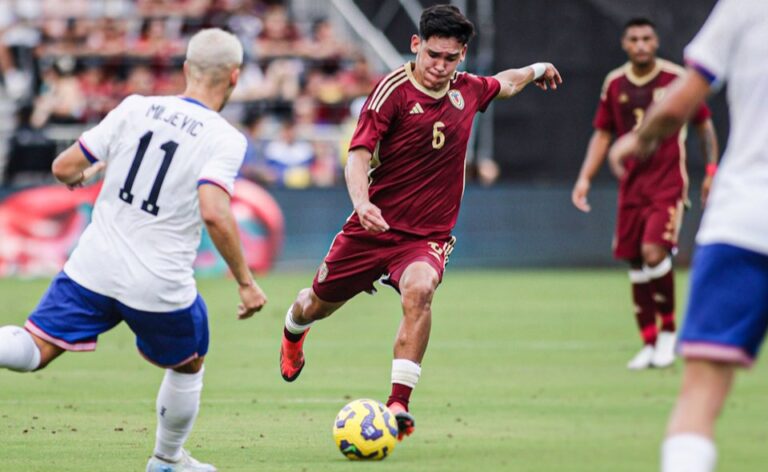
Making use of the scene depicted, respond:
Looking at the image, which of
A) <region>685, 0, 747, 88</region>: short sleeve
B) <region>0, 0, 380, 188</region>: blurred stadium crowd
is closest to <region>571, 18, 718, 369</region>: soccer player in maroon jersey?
<region>685, 0, 747, 88</region>: short sleeve

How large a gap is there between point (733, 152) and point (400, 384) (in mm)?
3259

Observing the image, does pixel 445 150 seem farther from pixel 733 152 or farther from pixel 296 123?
pixel 296 123

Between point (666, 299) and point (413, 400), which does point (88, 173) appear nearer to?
point (413, 400)

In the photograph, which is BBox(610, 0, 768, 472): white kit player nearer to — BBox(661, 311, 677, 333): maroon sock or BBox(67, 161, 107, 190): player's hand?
BBox(67, 161, 107, 190): player's hand

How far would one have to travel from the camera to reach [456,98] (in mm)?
8695

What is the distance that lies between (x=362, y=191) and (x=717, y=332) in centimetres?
352

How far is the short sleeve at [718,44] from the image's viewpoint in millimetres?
4832

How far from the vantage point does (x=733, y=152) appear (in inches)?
196

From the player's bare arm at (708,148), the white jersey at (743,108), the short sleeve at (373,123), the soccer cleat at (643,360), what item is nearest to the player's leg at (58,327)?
the short sleeve at (373,123)

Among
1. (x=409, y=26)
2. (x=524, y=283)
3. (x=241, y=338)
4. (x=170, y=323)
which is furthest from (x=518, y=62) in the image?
(x=170, y=323)

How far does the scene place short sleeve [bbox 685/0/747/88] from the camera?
4.83 m

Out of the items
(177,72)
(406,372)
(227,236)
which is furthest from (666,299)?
(177,72)

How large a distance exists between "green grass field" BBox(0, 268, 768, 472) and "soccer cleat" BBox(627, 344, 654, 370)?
7.6 inches

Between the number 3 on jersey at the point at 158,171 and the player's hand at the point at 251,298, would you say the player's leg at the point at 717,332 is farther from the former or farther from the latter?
the number 3 on jersey at the point at 158,171
